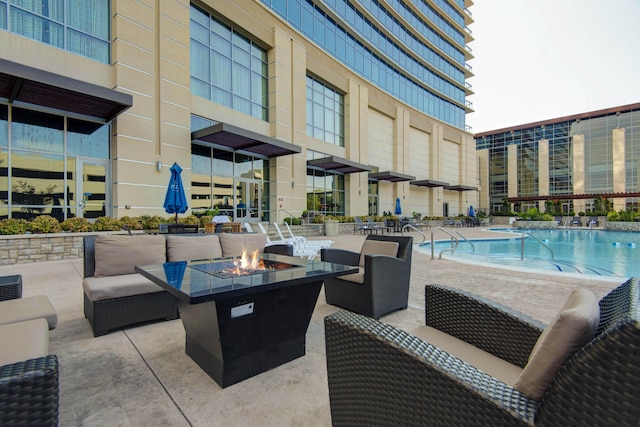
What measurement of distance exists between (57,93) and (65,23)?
8.81 ft

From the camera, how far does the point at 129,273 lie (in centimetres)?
353

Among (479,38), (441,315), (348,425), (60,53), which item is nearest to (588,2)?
(441,315)

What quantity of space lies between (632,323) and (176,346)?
3020 mm

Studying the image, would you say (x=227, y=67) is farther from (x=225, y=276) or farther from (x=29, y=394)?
(x=29, y=394)

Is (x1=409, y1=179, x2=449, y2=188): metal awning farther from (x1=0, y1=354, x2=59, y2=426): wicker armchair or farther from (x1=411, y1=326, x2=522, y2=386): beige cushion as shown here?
(x1=0, y1=354, x2=59, y2=426): wicker armchair

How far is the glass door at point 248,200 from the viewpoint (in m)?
13.9

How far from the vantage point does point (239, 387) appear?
2.14 metres

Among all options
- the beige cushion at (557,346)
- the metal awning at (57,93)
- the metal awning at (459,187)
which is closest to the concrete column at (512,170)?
the metal awning at (459,187)

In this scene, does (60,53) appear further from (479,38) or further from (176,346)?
(479,38)

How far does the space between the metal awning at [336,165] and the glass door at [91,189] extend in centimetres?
914

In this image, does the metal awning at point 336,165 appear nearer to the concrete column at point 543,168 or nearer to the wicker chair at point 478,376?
the wicker chair at point 478,376

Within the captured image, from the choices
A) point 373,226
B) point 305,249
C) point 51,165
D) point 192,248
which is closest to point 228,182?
point 51,165

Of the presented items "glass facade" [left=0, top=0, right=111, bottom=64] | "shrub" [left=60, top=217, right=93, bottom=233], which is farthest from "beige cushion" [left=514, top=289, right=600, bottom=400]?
"glass facade" [left=0, top=0, right=111, bottom=64]

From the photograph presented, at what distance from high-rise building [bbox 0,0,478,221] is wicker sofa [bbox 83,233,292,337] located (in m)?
6.70
